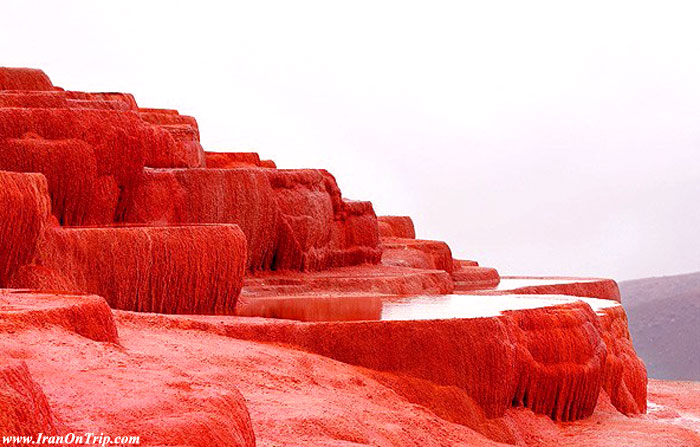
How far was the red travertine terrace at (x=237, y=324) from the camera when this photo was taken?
291 inches

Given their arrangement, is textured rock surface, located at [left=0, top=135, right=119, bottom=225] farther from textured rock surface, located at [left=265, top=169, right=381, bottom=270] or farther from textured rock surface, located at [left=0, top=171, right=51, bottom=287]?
textured rock surface, located at [left=265, top=169, right=381, bottom=270]

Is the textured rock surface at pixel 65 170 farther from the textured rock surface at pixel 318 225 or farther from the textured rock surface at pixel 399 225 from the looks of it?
the textured rock surface at pixel 399 225

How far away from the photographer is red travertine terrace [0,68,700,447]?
7395 millimetres

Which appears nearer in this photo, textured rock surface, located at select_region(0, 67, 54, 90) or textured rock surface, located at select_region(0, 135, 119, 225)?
textured rock surface, located at select_region(0, 135, 119, 225)

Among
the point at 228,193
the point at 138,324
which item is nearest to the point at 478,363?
the point at 138,324

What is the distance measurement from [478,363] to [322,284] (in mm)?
8830

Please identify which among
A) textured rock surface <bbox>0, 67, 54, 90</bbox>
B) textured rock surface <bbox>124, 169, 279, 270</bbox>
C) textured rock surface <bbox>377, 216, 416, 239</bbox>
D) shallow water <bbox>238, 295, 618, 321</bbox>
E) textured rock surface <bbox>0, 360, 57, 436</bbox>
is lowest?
textured rock surface <bbox>377, 216, 416, 239</bbox>

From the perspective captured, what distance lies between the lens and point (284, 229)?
23.5 m

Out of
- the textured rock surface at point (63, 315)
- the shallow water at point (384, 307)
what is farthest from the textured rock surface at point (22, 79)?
the textured rock surface at point (63, 315)

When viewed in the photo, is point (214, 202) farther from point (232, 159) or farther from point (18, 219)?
point (232, 159)

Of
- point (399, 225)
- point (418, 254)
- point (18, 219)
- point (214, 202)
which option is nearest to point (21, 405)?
point (18, 219)

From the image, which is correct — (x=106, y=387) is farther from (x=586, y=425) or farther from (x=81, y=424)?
(x=586, y=425)

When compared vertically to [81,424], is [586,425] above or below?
below

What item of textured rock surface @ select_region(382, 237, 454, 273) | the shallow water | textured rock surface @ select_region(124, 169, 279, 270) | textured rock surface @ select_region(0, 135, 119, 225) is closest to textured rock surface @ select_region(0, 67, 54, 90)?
textured rock surface @ select_region(124, 169, 279, 270)
